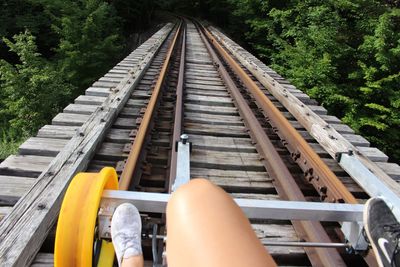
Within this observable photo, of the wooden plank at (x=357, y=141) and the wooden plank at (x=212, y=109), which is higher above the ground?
the wooden plank at (x=357, y=141)

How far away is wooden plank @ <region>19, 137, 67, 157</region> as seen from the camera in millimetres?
2705

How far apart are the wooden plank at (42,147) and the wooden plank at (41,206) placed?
172mm

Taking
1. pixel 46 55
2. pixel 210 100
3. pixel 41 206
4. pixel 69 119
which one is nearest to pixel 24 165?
pixel 41 206

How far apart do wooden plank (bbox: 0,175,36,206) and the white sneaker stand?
1.10 m

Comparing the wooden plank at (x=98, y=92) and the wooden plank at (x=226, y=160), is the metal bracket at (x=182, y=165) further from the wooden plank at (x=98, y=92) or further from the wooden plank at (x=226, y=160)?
the wooden plank at (x=98, y=92)

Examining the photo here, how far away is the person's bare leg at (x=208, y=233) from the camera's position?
867 millimetres

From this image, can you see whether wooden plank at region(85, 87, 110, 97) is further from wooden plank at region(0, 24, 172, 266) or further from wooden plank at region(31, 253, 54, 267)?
wooden plank at region(31, 253, 54, 267)

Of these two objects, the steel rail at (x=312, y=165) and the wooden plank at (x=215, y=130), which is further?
the wooden plank at (x=215, y=130)

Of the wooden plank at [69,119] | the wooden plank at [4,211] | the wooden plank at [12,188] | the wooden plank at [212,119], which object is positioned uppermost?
the wooden plank at [69,119]

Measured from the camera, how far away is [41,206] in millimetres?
1886

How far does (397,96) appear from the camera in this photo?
354 inches

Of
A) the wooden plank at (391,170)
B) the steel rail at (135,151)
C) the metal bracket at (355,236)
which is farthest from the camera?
the wooden plank at (391,170)

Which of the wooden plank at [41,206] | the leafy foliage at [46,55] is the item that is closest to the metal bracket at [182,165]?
the wooden plank at [41,206]

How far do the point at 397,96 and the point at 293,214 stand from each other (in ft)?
29.2
